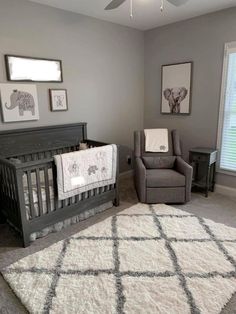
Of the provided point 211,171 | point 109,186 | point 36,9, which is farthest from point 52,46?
point 211,171

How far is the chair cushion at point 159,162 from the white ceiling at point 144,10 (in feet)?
6.50

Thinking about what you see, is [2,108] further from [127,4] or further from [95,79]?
[127,4]

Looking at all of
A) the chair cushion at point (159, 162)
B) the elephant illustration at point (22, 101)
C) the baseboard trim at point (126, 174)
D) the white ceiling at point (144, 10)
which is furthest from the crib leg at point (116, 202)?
the white ceiling at point (144, 10)

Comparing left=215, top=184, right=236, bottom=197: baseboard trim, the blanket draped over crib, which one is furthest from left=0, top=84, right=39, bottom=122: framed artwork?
left=215, top=184, right=236, bottom=197: baseboard trim

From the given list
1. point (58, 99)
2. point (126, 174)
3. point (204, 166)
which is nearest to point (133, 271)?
point (204, 166)

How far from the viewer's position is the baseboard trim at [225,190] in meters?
3.40

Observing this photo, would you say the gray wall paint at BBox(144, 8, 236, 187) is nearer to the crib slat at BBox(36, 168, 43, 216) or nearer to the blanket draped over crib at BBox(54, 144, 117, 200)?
the blanket draped over crib at BBox(54, 144, 117, 200)

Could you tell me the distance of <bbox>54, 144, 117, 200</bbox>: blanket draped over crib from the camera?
243 cm

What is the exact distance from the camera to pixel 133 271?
1.90 meters

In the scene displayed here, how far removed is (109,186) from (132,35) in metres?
2.55

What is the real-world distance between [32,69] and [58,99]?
1.56 ft

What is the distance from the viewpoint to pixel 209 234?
7.91 feet

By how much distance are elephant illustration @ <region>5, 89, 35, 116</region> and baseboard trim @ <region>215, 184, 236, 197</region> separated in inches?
110

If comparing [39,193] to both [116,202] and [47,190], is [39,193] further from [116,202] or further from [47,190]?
[116,202]
